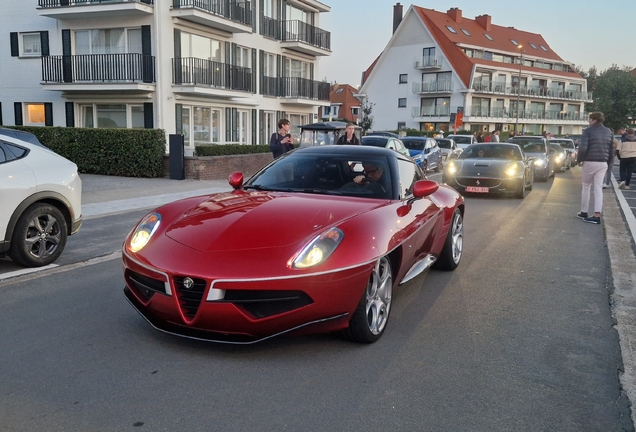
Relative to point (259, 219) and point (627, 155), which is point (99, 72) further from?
point (259, 219)

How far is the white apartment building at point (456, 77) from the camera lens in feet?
210

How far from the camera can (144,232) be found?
4.64 meters

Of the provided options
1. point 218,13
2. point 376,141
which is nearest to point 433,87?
point 218,13

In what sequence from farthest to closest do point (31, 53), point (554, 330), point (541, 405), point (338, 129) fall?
point (31, 53) → point (338, 129) → point (554, 330) → point (541, 405)

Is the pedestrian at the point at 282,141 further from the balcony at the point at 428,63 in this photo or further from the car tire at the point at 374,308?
the balcony at the point at 428,63

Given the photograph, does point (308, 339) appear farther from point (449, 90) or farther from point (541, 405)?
point (449, 90)

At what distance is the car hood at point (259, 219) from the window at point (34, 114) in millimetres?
26195

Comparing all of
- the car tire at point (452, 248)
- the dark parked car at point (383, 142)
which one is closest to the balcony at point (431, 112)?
the dark parked car at point (383, 142)

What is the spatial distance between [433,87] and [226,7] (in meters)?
40.7

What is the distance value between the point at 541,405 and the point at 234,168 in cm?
1840

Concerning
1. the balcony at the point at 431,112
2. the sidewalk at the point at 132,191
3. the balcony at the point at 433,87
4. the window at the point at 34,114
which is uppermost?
the balcony at the point at 433,87

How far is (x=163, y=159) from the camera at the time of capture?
64.5 ft

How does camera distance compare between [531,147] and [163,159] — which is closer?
[163,159]

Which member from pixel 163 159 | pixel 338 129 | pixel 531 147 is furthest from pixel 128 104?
pixel 531 147
